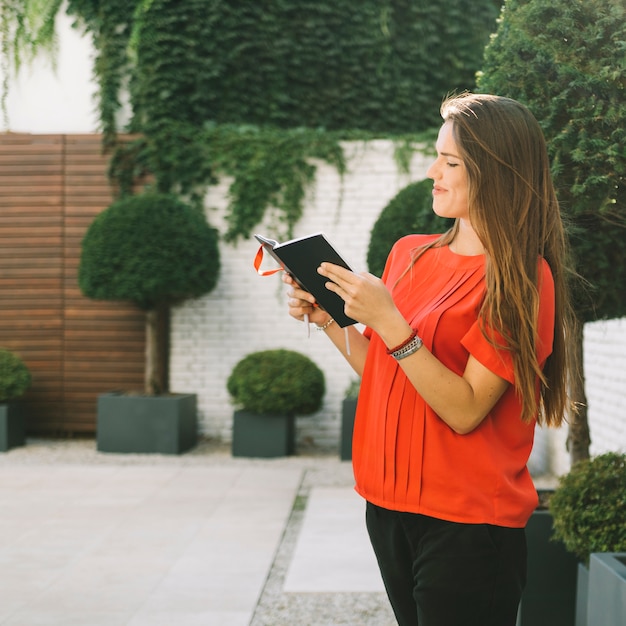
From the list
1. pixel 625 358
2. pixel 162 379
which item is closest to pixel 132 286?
pixel 162 379

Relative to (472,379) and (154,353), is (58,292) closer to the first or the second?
(154,353)

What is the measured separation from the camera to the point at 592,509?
9.55 feet

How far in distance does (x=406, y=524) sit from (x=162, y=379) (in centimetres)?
695

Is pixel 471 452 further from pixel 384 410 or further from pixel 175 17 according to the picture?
pixel 175 17

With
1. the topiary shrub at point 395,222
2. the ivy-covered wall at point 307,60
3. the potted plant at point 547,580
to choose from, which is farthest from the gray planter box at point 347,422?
the potted plant at point 547,580

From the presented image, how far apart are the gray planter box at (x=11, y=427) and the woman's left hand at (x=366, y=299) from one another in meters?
6.90

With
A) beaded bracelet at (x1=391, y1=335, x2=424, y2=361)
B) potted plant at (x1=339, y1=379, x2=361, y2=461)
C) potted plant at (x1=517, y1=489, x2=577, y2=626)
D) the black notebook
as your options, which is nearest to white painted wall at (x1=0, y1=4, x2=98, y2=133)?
potted plant at (x1=339, y1=379, x2=361, y2=461)

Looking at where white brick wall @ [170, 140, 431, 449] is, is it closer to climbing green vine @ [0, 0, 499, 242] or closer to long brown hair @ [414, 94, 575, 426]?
climbing green vine @ [0, 0, 499, 242]

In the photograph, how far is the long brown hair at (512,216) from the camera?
63.5 inches

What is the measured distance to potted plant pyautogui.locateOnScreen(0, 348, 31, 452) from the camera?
26.0 feet

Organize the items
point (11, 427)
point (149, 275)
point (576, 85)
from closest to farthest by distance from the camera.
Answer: point (576, 85) → point (149, 275) → point (11, 427)

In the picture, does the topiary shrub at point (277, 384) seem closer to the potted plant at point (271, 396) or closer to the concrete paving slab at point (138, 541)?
the potted plant at point (271, 396)

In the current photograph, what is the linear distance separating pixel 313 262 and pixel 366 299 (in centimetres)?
17

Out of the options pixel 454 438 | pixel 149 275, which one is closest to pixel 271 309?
pixel 149 275
